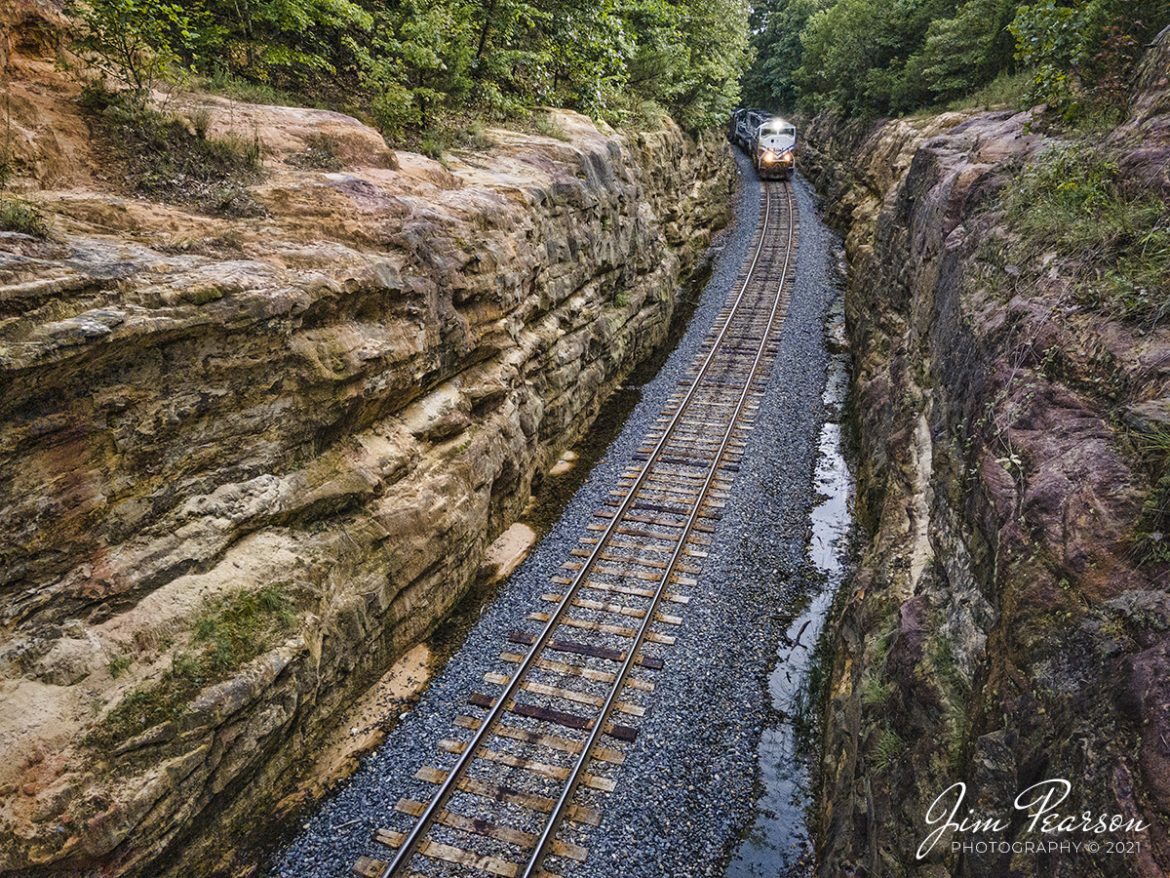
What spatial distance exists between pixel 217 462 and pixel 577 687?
5.40 m

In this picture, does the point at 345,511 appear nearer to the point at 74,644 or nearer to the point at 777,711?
the point at 74,644

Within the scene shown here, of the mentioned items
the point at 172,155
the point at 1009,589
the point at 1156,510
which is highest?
the point at 172,155

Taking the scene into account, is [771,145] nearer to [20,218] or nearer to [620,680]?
[620,680]

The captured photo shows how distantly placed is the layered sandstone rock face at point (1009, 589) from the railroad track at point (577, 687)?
268 centimetres

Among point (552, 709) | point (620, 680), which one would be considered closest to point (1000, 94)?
point (620, 680)

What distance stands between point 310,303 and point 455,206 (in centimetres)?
387

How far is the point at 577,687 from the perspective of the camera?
8891 millimetres

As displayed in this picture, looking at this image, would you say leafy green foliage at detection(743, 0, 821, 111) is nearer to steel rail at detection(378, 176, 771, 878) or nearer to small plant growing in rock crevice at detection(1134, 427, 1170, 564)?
steel rail at detection(378, 176, 771, 878)

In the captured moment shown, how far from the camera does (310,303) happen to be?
7.45m

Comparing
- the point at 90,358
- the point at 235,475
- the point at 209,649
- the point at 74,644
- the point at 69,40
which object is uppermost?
the point at 69,40

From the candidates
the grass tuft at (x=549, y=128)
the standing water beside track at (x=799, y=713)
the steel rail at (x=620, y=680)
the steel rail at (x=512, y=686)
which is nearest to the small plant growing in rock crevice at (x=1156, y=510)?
the standing water beside track at (x=799, y=713)

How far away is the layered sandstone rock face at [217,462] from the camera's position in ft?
18.3

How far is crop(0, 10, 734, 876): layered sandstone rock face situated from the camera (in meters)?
5.58

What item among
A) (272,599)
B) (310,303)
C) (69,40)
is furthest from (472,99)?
(272,599)
